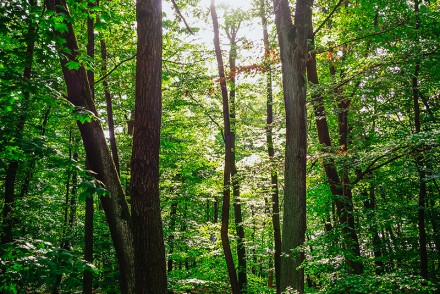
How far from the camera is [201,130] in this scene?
14117 millimetres

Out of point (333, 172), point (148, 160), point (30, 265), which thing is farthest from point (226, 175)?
point (30, 265)

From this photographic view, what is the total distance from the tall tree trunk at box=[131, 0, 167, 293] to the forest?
0.05 ft

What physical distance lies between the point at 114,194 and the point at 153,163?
4.95ft

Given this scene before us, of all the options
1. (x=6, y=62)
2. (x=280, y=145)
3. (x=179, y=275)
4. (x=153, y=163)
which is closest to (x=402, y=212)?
(x=280, y=145)

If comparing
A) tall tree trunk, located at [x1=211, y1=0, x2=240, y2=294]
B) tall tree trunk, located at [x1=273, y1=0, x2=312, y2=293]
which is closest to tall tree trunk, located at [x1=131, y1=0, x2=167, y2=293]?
tall tree trunk, located at [x1=273, y1=0, x2=312, y2=293]

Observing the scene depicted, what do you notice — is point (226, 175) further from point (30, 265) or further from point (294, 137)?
point (30, 265)

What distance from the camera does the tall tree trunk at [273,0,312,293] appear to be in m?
5.11

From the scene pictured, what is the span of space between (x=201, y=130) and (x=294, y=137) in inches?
361

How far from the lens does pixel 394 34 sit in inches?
277

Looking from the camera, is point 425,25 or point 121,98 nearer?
point 425,25

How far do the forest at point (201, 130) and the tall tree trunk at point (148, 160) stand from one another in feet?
0.05

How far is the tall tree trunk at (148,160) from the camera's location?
3.64 m

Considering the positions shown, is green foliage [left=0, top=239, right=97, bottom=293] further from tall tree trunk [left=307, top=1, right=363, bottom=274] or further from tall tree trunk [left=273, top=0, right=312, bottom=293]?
tall tree trunk [left=307, top=1, right=363, bottom=274]

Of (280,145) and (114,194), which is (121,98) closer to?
(280,145)
